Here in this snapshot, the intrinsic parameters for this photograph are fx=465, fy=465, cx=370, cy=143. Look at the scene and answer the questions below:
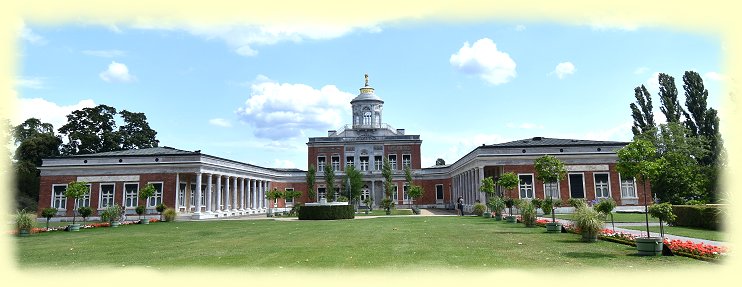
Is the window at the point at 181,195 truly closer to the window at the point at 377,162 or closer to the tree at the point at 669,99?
the window at the point at 377,162

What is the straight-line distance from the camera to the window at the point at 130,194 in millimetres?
41406

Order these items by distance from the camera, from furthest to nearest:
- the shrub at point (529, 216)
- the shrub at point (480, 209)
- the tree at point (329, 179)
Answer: the tree at point (329, 179) → the shrub at point (480, 209) → the shrub at point (529, 216)

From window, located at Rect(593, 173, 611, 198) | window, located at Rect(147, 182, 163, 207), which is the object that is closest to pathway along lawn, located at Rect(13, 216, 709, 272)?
window, located at Rect(147, 182, 163, 207)

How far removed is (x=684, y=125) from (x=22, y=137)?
70.2m

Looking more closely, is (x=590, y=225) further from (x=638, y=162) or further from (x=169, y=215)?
(x=169, y=215)

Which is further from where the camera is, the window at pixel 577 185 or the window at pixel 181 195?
the window at pixel 181 195

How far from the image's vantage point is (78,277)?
9375 millimetres

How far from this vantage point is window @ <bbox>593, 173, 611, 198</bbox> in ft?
134

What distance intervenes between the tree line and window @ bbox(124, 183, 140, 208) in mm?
13366

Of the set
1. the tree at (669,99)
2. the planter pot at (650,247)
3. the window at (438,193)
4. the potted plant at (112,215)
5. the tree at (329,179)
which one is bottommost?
the planter pot at (650,247)

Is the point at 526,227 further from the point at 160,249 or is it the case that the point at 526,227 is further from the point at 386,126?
the point at 386,126

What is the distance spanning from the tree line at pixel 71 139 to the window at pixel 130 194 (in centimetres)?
1337

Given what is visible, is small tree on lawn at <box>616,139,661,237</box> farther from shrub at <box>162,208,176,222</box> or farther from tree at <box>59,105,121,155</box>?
tree at <box>59,105,121,155</box>

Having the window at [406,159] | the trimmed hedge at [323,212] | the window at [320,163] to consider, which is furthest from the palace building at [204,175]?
the window at [320,163]
